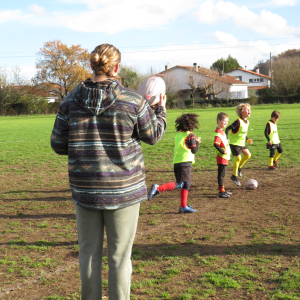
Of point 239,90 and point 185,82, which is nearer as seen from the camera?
point 185,82

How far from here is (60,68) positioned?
6019 cm

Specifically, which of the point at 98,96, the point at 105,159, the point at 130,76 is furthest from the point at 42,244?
the point at 130,76

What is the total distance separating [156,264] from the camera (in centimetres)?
411

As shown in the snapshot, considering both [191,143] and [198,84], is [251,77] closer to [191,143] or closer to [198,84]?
[198,84]

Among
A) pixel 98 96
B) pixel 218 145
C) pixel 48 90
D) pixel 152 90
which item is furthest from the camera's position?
pixel 48 90

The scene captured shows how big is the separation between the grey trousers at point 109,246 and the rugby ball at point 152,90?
1.01 metres

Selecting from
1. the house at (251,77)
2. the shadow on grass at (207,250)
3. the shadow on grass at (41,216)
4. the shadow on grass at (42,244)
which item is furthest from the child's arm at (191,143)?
the house at (251,77)

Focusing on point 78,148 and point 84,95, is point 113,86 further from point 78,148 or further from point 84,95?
point 78,148

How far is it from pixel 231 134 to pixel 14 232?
519cm

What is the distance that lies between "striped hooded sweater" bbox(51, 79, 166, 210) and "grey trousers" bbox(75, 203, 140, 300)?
0.34 feet

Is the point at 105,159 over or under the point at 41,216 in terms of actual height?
over

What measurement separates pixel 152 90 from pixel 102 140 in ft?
3.16

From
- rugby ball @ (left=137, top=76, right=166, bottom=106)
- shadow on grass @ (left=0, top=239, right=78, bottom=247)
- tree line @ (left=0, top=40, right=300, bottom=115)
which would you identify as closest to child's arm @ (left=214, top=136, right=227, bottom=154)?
shadow on grass @ (left=0, top=239, right=78, bottom=247)

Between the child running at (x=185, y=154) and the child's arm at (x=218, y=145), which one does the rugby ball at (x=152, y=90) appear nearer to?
the child running at (x=185, y=154)
